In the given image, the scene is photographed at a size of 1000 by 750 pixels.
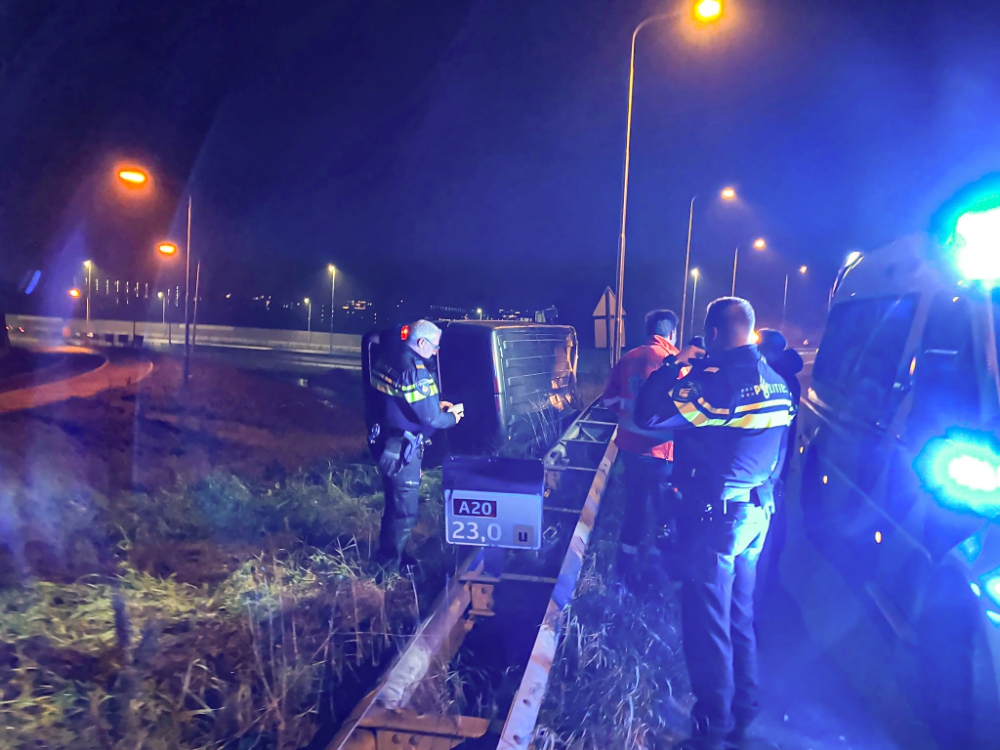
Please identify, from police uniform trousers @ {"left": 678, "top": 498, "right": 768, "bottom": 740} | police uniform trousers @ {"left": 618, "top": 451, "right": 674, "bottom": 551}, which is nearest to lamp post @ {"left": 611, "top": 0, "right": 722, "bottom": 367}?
police uniform trousers @ {"left": 618, "top": 451, "right": 674, "bottom": 551}

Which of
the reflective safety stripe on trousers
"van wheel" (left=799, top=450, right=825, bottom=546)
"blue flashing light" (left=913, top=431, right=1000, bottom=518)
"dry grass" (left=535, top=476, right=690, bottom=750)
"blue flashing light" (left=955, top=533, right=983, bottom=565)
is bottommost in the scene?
"dry grass" (left=535, top=476, right=690, bottom=750)

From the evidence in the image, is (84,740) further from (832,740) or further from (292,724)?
(832,740)

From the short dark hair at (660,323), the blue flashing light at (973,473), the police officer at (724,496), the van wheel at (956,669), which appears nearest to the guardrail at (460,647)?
the police officer at (724,496)

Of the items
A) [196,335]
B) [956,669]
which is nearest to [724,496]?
[956,669]

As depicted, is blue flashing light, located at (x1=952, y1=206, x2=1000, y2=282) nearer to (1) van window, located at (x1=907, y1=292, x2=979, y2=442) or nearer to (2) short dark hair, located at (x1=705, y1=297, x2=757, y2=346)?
(1) van window, located at (x1=907, y1=292, x2=979, y2=442)

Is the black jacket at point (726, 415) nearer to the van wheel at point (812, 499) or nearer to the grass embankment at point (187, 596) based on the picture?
the grass embankment at point (187, 596)

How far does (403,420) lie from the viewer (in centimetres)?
511

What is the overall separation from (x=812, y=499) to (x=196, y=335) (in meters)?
47.6

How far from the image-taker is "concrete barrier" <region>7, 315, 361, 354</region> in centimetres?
4753

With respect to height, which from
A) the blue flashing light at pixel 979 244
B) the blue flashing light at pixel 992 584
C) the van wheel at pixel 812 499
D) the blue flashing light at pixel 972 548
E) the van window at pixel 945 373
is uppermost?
the blue flashing light at pixel 979 244

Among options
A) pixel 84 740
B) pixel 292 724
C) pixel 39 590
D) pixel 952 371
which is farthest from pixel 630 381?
pixel 39 590

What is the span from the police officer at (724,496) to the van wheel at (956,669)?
81 centimetres

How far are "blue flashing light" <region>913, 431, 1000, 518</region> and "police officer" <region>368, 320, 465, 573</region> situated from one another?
2996 mm

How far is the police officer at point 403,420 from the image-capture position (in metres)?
5.04
